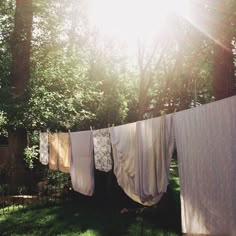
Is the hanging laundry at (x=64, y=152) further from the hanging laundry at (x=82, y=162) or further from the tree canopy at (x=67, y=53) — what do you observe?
the tree canopy at (x=67, y=53)

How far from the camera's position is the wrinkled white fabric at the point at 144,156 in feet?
17.1

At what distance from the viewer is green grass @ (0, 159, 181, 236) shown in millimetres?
6941

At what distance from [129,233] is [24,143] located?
6.55 meters

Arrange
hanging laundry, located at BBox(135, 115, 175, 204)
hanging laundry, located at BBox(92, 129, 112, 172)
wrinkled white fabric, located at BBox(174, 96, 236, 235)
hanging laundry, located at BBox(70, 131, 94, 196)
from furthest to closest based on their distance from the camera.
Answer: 1. hanging laundry, located at BBox(70, 131, 94, 196)
2. hanging laundry, located at BBox(92, 129, 112, 172)
3. hanging laundry, located at BBox(135, 115, 175, 204)
4. wrinkled white fabric, located at BBox(174, 96, 236, 235)

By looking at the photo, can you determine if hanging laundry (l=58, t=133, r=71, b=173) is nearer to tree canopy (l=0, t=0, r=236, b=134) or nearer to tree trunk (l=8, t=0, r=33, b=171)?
tree canopy (l=0, t=0, r=236, b=134)

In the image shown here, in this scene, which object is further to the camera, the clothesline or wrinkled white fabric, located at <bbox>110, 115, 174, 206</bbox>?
wrinkled white fabric, located at <bbox>110, 115, 174, 206</bbox>

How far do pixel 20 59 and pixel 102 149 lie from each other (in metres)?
5.73

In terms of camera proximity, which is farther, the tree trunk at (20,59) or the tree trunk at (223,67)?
the tree trunk at (20,59)

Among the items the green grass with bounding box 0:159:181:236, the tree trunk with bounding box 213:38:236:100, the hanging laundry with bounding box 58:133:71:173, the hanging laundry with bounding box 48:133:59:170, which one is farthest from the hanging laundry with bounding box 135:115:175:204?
the hanging laundry with bounding box 48:133:59:170

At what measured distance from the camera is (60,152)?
10.0 meters

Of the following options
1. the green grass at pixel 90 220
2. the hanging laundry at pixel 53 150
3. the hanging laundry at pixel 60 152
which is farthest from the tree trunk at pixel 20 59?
the green grass at pixel 90 220

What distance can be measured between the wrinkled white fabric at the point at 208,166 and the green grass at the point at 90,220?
8.28 ft

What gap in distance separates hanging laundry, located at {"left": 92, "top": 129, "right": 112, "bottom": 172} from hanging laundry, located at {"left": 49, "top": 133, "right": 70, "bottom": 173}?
5.38ft

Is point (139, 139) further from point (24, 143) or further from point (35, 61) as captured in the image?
point (35, 61)
